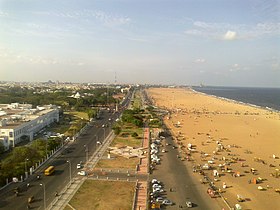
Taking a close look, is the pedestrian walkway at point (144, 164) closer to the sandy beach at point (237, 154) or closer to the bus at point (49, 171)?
the sandy beach at point (237, 154)

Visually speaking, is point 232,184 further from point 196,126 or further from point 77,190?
point 196,126

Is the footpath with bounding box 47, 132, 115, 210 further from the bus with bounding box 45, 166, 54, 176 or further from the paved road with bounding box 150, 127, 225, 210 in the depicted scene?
the paved road with bounding box 150, 127, 225, 210

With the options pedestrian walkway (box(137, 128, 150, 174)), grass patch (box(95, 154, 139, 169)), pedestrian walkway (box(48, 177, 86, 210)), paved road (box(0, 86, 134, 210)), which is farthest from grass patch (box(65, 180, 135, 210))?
grass patch (box(95, 154, 139, 169))

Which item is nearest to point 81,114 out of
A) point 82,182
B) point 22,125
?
point 22,125

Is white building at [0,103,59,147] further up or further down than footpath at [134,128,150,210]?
further up

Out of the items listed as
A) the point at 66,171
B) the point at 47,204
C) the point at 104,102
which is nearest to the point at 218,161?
the point at 66,171

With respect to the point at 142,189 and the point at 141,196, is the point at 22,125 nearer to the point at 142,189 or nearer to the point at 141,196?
the point at 142,189

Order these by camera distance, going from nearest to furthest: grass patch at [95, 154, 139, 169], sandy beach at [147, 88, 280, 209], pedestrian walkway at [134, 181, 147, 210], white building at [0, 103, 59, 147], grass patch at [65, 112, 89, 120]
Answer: pedestrian walkway at [134, 181, 147, 210]
sandy beach at [147, 88, 280, 209]
grass patch at [95, 154, 139, 169]
white building at [0, 103, 59, 147]
grass patch at [65, 112, 89, 120]
